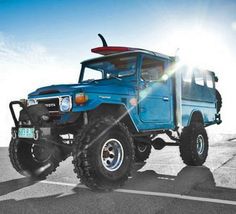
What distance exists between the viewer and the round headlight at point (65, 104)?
186 inches

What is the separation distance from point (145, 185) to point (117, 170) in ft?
1.92

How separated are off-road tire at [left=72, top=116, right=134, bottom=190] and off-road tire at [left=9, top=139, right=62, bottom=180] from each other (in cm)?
92

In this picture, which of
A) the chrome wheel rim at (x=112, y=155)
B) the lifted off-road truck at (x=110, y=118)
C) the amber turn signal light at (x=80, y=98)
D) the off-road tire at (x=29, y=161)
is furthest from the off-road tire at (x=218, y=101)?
the amber turn signal light at (x=80, y=98)

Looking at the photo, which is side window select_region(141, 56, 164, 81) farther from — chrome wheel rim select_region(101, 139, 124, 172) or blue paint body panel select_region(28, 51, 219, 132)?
chrome wheel rim select_region(101, 139, 124, 172)

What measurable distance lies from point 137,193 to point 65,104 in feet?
5.60

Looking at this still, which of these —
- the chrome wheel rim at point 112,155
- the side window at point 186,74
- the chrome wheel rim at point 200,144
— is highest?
the side window at point 186,74

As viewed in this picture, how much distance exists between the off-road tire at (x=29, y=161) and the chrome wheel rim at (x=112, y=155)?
92cm

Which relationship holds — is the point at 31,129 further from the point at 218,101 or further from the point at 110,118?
the point at 218,101

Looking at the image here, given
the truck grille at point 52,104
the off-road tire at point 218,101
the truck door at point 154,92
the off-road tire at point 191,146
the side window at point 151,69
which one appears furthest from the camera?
the off-road tire at point 218,101

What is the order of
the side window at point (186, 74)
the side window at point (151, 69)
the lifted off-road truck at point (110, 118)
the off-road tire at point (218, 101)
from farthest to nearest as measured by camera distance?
the off-road tire at point (218, 101), the side window at point (186, 74), the side window at point (151, 69), the lifted off-road truck at point (110, 118)

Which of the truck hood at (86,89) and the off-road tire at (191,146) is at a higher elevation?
the truck hood at (86,89)

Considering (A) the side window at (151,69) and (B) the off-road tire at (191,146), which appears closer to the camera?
(A) the side window at (151,69)

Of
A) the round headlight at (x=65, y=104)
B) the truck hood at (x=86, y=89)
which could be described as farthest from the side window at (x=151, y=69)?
the round headlight at (x=65, y=104)

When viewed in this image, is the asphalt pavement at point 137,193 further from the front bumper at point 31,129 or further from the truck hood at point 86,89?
the truck hood at point 86,89
